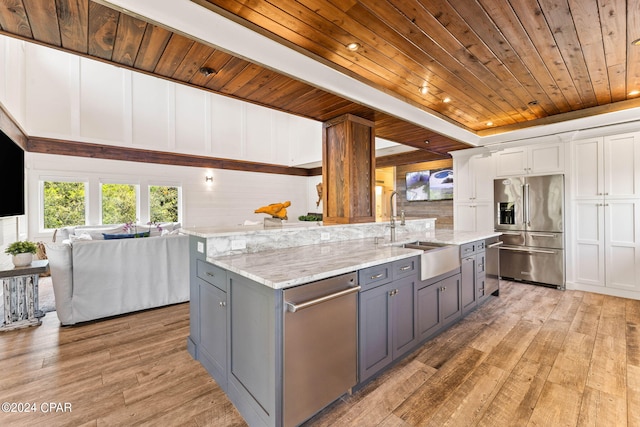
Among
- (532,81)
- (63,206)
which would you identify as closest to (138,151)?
(63,206)

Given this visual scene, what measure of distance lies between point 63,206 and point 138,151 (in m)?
1.83

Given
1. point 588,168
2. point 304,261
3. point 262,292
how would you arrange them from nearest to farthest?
point 262,292
point 304,261
point 588,168

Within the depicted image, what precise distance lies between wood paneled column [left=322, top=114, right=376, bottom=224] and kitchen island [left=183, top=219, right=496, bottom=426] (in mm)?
431

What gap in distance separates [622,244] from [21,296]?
288 inches

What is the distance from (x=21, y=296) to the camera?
296 cm

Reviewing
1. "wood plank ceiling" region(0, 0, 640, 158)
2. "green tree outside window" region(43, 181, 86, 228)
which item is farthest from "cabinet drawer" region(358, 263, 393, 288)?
"green tree outside window" region(43, 181, 86, 228)

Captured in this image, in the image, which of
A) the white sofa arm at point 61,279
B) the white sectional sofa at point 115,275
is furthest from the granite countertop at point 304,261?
the white sofa arm at point 61,279

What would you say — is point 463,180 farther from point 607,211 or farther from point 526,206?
point 607,211

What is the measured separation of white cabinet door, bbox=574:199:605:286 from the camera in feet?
12.9

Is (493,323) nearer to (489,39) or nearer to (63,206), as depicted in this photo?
(489,39)

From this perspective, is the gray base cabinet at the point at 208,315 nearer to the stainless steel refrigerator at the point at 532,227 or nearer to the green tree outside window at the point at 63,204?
the stainless steel refrigerator at the point at 532,227

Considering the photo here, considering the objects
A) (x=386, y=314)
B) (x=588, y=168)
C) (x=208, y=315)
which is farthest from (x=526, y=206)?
(x=208, y=315)

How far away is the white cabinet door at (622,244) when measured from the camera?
3.69m

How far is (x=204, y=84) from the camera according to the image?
7.84 feet
